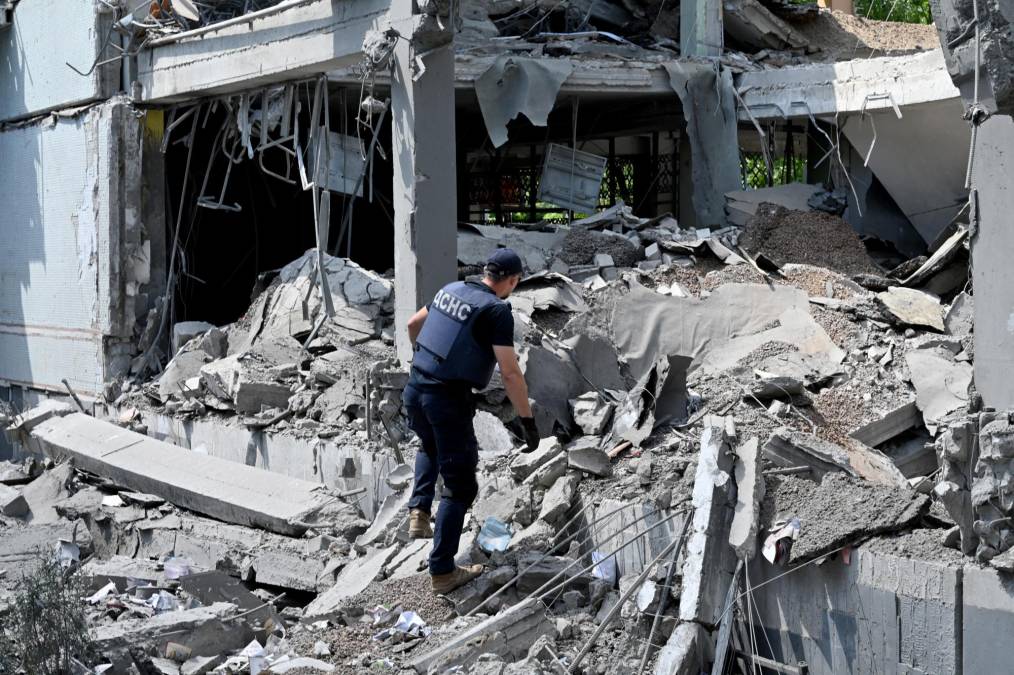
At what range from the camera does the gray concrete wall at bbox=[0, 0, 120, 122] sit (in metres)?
11.2

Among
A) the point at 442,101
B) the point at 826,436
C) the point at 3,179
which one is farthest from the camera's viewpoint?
the point at 3,179

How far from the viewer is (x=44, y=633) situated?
4957 mm

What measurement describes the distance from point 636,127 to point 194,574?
33.6 feet

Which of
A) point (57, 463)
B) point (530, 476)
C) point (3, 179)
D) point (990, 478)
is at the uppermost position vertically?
point (3, 179)

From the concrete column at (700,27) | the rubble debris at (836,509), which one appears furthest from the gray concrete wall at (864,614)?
the concrete column at (700,27)

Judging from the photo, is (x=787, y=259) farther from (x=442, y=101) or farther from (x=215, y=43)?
(x=215, y=43)

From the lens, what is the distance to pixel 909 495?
17.8 feet

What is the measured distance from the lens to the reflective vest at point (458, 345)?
558 cm

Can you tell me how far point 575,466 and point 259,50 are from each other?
4924mm

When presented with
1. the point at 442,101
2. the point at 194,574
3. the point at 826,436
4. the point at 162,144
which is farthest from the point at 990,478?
the point at 162,144

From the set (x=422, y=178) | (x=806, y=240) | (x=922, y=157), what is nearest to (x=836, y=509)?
(x=422, y=178)

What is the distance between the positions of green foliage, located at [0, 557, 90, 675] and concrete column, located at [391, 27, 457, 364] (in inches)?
138

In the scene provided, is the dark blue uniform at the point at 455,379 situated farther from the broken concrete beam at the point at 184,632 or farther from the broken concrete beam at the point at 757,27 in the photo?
the broken concrete beam at the point at 757,27

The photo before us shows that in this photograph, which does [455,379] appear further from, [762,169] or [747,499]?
[762,169]
